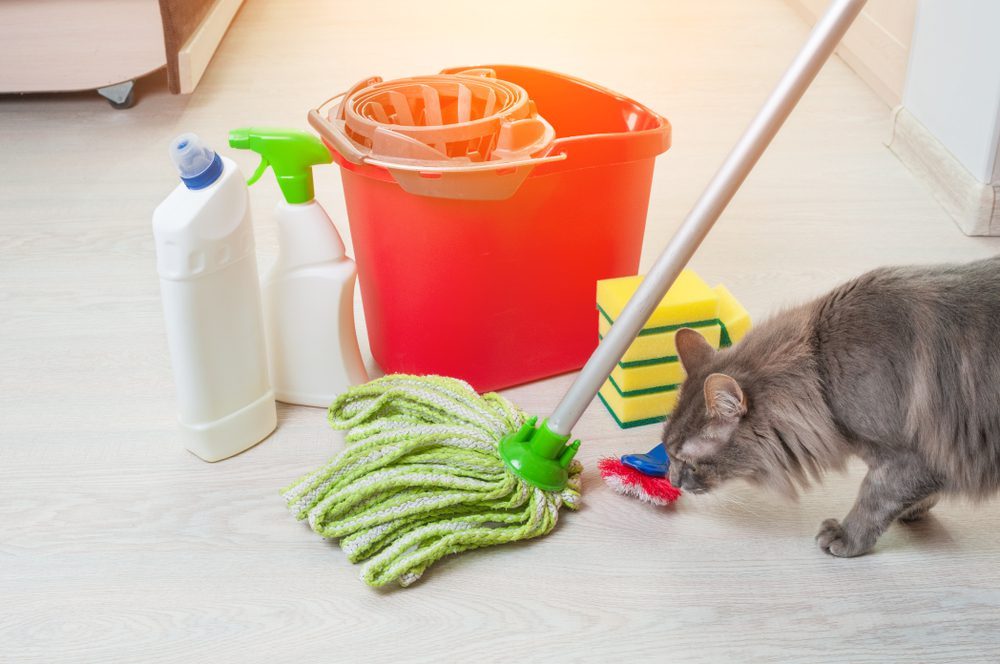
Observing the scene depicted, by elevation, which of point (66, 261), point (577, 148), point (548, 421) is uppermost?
point (577, 148)

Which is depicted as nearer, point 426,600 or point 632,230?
point 426,600

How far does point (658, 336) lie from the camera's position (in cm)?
133

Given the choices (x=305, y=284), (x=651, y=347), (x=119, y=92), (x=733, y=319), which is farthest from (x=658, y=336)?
(x=119, y=92)

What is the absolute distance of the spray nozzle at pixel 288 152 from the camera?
1.30 meters

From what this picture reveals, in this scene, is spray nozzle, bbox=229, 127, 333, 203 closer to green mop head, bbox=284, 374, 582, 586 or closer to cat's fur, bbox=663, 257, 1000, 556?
green mop head, bbox=284, 374, 582, 586

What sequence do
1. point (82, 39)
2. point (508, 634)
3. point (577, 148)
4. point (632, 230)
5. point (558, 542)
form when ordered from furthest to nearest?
1. point (82, 39)
2. point (632, 230)
3. point (577, 148)
4. point (558, 542)
5. point (508, 634)

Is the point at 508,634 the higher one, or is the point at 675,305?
the point at 675,305

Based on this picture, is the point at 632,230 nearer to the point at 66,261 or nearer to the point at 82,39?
the point at 66,261

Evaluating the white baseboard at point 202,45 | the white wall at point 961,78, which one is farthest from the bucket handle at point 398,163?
the white baseboard at point 202,45

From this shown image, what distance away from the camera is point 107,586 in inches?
44.6

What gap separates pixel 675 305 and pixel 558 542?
1.16 ft

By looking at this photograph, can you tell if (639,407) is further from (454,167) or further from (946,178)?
(946,178)

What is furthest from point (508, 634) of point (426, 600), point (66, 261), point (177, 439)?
point (66, 261)

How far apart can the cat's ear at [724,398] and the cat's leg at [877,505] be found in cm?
17
